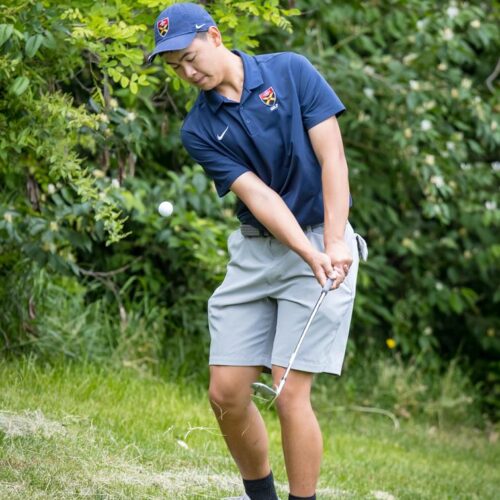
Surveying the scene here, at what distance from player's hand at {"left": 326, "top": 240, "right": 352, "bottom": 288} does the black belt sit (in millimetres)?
183

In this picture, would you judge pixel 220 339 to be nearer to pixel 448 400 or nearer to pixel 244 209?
pixel 244 209

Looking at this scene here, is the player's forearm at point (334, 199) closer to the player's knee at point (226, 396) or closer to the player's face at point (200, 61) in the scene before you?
the player's face at point (200, 61)

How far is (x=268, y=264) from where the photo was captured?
12.5ft

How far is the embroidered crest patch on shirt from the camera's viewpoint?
3709mm

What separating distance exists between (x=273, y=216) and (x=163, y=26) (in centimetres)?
73

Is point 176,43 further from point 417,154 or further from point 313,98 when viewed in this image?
point 417,154

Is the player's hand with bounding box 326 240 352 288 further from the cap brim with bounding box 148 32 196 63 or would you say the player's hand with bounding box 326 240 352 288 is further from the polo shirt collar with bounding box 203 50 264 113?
the cap brim with bounding box 148 32 196 63

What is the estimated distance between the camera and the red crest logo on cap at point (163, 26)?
12.0 ft

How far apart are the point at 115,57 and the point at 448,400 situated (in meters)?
4.22

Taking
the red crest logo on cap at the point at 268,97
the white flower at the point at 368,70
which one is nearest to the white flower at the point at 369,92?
the white flower at the point at 368,70

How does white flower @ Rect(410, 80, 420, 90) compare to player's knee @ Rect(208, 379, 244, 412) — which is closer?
player's knee @ Rect(208, 379, 244, 412)

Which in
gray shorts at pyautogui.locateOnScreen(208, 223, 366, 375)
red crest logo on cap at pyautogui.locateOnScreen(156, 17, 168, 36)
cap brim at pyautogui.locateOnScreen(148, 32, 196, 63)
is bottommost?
gray shorts at pyautogui.locateOnScreen(208, 223, 366, 375)

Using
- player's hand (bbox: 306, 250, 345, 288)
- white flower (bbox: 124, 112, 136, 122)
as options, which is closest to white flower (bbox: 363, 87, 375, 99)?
white flower (bbox: 124, 112, 136, 122)

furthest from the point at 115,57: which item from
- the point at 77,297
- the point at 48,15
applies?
the point at 77,297
